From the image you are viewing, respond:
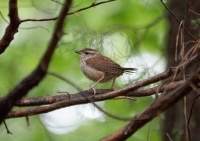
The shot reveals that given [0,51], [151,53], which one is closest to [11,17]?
[0,51]

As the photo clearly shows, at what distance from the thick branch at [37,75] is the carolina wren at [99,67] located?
3097 millimetres

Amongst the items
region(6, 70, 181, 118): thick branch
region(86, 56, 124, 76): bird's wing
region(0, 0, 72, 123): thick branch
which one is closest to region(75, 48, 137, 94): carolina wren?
region(86, 56, 124, 76): bird's wing

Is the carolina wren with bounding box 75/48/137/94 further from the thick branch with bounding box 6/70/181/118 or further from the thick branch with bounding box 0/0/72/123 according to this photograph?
the thick branch with bounding box 0/0/72/123

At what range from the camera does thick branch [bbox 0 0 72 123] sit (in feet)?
6.42

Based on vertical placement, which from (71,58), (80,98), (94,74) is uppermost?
(80,98)

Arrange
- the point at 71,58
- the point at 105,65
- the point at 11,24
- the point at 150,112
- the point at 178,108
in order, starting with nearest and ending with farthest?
the point at 150,112, the point at 11,24, the point at 105,65, the point at 178,108, the point at 71,58

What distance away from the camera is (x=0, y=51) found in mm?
3461

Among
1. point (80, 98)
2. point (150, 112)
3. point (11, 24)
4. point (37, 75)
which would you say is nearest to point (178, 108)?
point (80, 98)

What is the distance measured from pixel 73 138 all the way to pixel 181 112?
383 centimetres

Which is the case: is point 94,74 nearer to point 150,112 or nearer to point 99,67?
point 99,67

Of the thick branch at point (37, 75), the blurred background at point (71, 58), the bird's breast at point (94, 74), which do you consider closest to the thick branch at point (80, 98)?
the thick branch at point (37, 75)

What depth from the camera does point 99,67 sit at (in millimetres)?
5676

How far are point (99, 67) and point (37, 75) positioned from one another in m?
3.67

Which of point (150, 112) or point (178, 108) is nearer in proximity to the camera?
point (150, 112)
